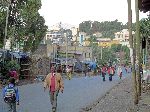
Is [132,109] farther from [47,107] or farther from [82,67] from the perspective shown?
[82,67]

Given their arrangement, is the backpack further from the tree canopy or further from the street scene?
the tree canopy

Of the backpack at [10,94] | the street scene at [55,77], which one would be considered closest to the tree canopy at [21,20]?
the street scene at [55,77]

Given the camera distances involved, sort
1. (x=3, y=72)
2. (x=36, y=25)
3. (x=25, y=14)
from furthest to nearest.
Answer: (x=36, y=25), (x=25, y=14), (x=3, y=72)

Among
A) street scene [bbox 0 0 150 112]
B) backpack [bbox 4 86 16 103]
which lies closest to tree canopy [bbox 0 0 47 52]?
street scene [bbox 0 0 150 112]

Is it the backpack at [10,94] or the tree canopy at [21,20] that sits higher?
the tree canopy at [21,20]

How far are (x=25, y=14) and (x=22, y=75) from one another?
5836 mm

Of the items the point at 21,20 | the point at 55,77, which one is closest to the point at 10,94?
the point at 55,77

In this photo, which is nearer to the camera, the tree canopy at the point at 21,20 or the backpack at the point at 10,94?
the backpack at the point at 10,94

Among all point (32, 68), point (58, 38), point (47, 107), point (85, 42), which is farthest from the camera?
point (85, 42)

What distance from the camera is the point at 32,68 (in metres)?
49.6

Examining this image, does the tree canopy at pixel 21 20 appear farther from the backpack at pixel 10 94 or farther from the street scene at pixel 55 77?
the backpack at pixel 10 94

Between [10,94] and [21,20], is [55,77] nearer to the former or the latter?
[10,94]

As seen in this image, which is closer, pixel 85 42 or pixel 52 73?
pixel 52 73

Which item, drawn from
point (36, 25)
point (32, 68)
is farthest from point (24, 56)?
point (36, 25)
